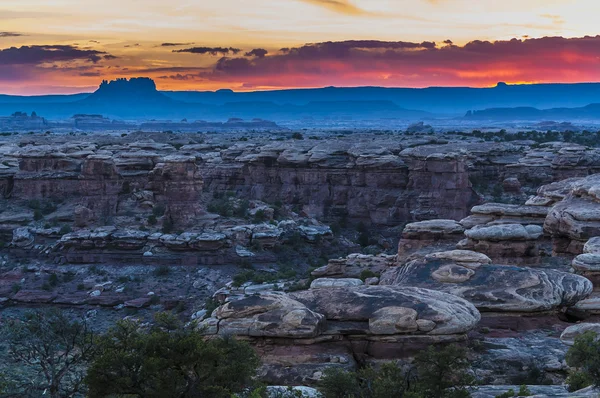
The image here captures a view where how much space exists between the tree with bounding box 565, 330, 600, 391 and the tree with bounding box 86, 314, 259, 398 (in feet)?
16.4

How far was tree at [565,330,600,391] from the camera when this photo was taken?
11.9m

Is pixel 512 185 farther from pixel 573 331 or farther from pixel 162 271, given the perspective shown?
pixel 573 331

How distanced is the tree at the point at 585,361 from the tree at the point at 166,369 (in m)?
5.01

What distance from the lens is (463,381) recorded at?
12.4 m

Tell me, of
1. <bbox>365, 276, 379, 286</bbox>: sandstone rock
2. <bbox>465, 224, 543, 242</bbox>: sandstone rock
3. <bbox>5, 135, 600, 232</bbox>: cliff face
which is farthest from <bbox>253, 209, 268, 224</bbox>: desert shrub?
<bbox>465, 224, 543, 242</bbox>: sandstone rock

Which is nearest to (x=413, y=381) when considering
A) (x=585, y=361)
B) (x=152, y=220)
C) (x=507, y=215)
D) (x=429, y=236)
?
(x=585, y=361)

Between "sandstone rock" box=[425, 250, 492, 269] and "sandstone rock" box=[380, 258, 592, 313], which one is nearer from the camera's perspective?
"sandstone rock" box=[380, 258, 592, 313]

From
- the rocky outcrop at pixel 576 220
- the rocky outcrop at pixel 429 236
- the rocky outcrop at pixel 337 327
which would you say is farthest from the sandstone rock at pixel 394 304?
the rocky outcrop at pixel 429 236

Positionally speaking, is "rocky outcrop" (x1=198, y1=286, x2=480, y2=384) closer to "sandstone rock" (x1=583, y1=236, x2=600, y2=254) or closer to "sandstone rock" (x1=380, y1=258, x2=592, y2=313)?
"sandstone rock" (x1=380, y1=258, x2=592, y2=313)

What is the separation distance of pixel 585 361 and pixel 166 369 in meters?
6.42

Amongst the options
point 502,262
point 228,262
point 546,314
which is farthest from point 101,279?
point 546,314

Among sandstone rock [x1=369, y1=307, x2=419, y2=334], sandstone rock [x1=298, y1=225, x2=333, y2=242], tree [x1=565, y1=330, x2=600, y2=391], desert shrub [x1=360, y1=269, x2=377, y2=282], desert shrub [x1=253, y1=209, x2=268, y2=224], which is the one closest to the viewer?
tree [x1=565, y1=330, x2=600, y2=391]

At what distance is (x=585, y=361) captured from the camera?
40.5 ft

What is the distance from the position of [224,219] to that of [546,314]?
2871cm
